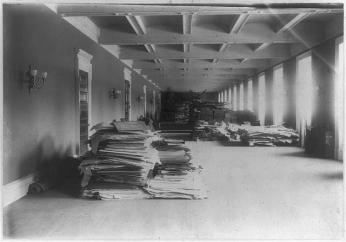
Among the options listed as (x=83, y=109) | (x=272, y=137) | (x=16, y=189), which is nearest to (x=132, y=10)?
(x=83, y=109)

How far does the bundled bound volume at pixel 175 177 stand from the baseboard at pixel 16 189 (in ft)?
4.62

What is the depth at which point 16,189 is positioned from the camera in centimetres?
379

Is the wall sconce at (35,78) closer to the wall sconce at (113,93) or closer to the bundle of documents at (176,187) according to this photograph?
the bundle of documents at (176,187)

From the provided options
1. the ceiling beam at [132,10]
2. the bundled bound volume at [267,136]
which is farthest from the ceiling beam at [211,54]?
the ceiling beam at [132,10]

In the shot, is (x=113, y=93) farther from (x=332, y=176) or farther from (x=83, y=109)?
(x=332, y=176)

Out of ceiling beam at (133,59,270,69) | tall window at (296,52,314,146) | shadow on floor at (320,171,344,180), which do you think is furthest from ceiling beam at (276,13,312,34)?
ceiling beam at (133,59,270,69)

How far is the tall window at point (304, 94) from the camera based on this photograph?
808cm

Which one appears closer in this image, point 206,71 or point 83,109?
point 83,109

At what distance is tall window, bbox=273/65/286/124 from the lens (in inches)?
412

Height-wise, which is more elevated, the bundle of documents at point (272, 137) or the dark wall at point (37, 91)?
the dark wall at point (37, 91)

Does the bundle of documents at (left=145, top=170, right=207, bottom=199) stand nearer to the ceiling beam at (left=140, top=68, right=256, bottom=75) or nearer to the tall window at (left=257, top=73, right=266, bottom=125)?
the tall window at (left=257, top=73, right=266, bottom=125)

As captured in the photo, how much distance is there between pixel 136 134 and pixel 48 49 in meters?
2.06

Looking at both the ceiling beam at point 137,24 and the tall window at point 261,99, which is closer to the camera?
the ceiling beam at point 137,24

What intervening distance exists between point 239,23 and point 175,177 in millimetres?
3936
